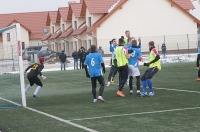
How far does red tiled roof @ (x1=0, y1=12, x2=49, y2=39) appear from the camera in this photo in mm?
96562

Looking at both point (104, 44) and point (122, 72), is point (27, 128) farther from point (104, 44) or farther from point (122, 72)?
point (104, 44)

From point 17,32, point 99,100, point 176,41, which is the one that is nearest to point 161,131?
point 99,100

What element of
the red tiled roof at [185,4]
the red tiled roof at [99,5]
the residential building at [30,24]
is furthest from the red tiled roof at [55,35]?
the red tiled roof at [185,4]

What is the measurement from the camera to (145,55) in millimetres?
59531

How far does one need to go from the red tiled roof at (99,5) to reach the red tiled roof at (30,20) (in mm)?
29007

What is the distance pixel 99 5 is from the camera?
67.4 m

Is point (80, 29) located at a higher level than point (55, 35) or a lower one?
higher

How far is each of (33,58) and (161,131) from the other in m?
42.8

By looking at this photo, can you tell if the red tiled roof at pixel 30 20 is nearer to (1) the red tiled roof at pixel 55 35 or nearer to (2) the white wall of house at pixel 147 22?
(1) the red tiled roof at pixel 55 35

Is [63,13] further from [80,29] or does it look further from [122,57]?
[122,57]

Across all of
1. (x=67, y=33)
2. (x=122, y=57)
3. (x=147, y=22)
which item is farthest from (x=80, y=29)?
(x=122, y=57)

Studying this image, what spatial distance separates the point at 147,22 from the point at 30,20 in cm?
3852

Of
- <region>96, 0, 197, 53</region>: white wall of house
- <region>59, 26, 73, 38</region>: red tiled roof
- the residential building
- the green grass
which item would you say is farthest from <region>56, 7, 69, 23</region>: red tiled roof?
the green grass

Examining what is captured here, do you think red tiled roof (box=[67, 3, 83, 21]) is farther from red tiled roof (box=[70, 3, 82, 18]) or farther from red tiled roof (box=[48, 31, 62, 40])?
red tiled roof (box=[48, 31, 62, 40])
